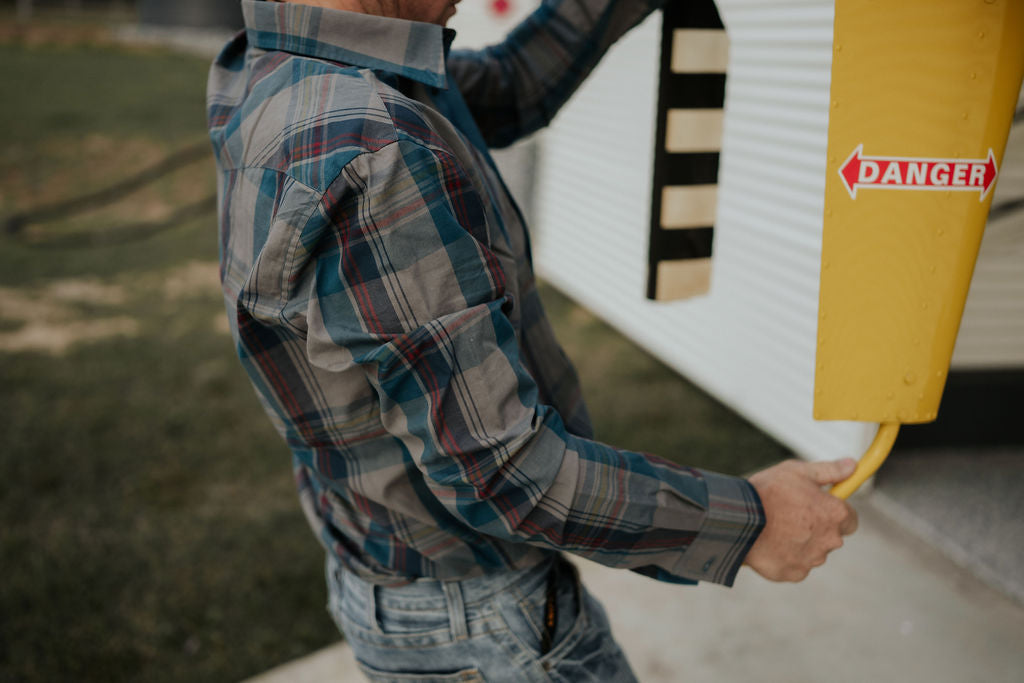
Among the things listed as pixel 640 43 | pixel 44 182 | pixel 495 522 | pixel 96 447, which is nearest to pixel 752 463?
pixel 640 43

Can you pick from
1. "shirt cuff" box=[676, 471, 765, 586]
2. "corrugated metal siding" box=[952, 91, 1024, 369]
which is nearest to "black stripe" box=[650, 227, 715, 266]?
"shirt cuff" box=[676, 471, 765, 586]

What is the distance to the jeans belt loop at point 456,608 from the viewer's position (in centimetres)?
113

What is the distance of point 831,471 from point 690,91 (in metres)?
0.79

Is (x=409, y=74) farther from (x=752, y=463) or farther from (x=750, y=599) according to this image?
(x=752, y=463)

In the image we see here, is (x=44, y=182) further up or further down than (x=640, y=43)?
further down

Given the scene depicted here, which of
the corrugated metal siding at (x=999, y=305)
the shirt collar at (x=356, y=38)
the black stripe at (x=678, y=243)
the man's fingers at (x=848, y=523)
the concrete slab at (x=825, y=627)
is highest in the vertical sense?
the shirt collar at (x=356, y=38)

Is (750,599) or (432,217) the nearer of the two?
(432,217)

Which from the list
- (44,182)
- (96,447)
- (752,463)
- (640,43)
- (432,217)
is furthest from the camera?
(44,182)

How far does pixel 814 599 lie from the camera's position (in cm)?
251

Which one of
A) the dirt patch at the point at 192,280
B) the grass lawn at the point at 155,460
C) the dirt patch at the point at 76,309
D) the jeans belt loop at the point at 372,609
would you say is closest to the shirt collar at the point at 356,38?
the jeans belt loop at the point at 372,609

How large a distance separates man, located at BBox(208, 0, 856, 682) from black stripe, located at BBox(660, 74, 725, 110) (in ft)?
1.65

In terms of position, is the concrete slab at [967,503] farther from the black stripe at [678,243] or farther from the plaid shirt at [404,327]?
the plaid shirt at [404,327]

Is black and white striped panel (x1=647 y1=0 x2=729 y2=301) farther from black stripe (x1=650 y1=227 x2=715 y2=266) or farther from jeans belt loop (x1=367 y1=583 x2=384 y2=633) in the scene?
jeans belt loop (x1=367 y1=583 x2=384 y2=633)

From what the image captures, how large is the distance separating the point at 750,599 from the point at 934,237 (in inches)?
71.1
